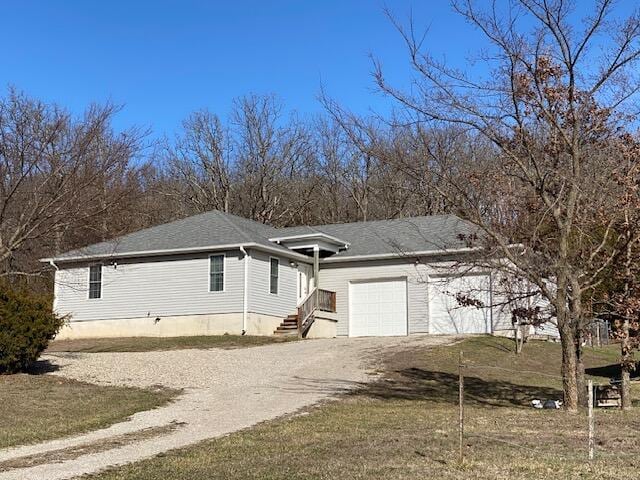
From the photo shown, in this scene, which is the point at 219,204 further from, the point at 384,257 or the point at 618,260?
the point at 618,260

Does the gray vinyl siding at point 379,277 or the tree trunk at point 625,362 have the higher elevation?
the gray vinyl siding at point 379,277

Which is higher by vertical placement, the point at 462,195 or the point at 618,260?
the point at 462,195

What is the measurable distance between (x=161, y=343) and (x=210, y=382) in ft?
28.4

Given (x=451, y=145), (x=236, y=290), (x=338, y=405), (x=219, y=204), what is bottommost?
(x=338, y=405)

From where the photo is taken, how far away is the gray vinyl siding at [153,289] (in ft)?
90.5

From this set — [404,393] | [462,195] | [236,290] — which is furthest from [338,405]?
[236,290]

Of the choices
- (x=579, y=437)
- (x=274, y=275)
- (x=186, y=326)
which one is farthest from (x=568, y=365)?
(x=186, y=326)

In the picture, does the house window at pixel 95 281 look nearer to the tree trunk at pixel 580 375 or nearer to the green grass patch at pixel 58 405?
the green grass patch at pixel 58 405

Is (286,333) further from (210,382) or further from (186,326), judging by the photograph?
(210,382)

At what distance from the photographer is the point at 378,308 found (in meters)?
29.0

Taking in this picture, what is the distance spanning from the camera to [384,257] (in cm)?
2877

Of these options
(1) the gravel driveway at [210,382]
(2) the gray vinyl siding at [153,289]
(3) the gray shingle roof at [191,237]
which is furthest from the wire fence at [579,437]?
(3) the gray shingle roof at [191,237]

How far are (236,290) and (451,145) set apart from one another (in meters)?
13.3

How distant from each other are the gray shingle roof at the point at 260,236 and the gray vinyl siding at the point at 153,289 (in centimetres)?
59
